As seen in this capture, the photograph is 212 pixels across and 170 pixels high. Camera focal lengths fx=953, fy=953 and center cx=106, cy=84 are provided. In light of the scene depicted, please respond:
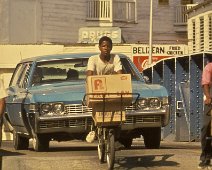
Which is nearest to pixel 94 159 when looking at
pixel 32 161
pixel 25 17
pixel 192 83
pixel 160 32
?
pixel 32 161

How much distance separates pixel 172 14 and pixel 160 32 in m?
1.27

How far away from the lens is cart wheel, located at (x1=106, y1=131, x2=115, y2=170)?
40.3ft

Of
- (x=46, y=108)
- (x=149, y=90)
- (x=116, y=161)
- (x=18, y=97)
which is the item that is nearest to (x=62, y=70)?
(x=18, y=97)

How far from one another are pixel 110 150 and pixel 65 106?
2.54m

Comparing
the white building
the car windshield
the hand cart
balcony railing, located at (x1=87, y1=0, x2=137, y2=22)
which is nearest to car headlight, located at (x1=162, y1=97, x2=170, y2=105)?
the car windshield

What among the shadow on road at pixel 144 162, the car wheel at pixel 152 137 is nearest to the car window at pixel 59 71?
the car wheel at pixel 152 137

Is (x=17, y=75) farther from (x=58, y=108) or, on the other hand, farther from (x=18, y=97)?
(x=58, y=108)

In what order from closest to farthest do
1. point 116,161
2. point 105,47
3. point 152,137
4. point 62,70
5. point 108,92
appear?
point 108,92
point 105,47
point 116,161
point 152,137
point 62,70

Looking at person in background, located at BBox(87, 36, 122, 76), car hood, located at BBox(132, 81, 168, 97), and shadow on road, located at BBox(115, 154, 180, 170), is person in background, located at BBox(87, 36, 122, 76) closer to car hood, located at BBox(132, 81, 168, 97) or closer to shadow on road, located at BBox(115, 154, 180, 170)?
car hood, located at BBox(132, 81, 168, 97)

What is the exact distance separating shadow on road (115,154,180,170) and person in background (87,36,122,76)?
1.27 metres

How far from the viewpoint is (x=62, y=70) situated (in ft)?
53.8

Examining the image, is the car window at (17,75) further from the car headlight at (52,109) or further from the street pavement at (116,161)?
the street pavement at (116,161)

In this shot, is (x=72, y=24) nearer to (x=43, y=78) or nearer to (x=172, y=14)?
(x=172, y=14)

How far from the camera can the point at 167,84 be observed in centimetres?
2886
